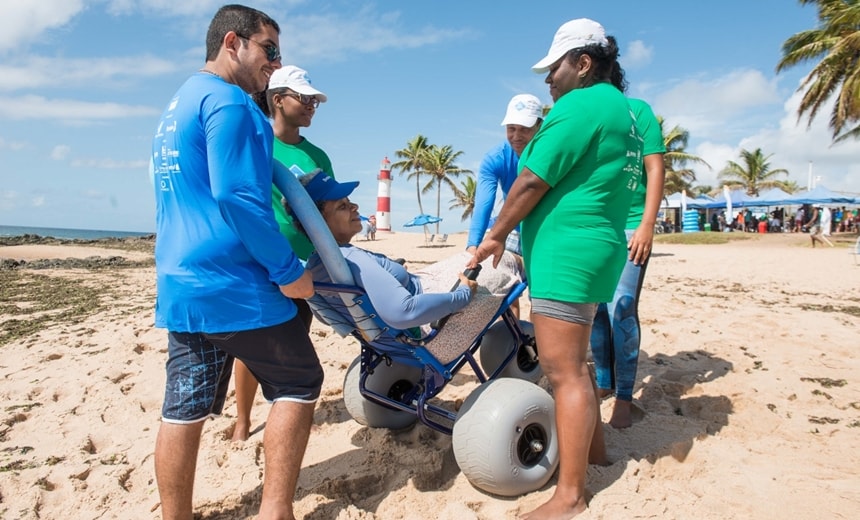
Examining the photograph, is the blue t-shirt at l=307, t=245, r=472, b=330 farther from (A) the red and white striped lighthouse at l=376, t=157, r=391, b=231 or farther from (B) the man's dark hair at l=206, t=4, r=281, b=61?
(A) the red and white striped lighthouse at l=376, t=157, r=391, b=231

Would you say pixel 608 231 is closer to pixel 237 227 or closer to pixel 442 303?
pixel 442 303

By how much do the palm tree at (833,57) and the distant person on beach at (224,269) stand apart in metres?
23.6

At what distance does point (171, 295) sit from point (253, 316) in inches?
12.3

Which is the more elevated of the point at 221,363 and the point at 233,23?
the point at 233,23

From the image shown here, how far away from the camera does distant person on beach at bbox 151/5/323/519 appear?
6.22ft

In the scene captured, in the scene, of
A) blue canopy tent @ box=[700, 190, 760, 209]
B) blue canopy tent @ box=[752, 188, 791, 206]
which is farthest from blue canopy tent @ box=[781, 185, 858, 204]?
blue canopy tent @ box=[700, 190, 760, 209]

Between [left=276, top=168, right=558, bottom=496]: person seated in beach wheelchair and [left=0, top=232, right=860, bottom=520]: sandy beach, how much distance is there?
8.2 inches

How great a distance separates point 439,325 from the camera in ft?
8.25

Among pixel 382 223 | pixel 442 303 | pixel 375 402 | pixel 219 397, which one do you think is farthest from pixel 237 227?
pixel 382 223

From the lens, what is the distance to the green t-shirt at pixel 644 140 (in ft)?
10.0

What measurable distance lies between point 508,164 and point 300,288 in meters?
2.23

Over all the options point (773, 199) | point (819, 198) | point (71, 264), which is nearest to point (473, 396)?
point (71, 264)

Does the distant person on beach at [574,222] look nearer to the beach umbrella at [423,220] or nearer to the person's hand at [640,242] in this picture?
the person's hand at [640,242]

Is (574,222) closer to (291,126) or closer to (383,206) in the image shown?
(291,126)
